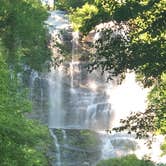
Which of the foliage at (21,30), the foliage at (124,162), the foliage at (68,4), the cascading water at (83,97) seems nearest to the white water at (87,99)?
the cascading water at (83,97)

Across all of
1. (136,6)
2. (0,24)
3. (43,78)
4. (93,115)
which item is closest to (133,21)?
(136,6)

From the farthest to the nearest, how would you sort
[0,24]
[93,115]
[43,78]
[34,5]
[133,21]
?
[43,78] < [93,115] < [34,5] < [0,24] < [133,21]

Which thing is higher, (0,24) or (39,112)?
(0,24)

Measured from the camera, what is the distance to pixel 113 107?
116 feet

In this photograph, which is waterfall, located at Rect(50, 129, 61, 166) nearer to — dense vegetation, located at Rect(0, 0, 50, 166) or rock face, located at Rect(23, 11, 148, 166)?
dense vegetation, located at Rect(0, 0, 50, 166)

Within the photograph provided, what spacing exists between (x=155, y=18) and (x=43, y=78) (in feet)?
89.6

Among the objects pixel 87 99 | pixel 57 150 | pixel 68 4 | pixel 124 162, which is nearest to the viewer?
pixel 124 162

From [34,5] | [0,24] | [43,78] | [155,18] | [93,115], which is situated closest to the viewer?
[155,18]

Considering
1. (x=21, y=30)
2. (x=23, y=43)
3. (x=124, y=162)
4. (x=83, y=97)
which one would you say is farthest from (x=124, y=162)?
(x=83, y=97)

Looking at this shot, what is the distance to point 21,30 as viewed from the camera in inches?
914

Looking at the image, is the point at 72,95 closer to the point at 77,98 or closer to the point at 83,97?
the point at 77,98

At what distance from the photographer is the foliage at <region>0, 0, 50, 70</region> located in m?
22.5

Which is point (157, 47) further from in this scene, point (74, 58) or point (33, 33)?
point (74, 58)

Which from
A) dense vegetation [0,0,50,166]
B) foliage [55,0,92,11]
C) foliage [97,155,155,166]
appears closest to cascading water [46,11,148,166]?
foliage [55,0,92,11]
